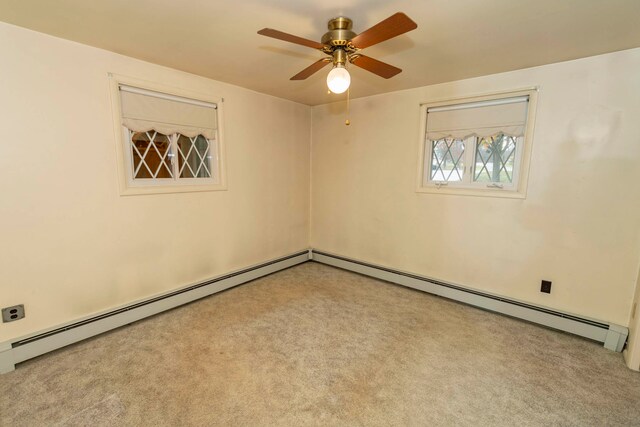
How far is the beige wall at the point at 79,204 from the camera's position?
203 centimetres

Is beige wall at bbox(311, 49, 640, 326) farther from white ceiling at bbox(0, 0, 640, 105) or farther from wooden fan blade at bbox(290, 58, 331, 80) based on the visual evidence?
wooden fan blade at bbox(290, 58, 331, 80)

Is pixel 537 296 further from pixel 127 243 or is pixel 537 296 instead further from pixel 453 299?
pixel 127 243

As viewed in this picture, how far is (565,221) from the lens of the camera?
255cm

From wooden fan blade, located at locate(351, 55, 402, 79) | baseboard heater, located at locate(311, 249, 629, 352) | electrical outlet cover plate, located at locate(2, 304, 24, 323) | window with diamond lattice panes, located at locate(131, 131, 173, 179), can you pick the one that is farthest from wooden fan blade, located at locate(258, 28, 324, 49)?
baseboard heater, located at locate(311, 249, 629, 352)

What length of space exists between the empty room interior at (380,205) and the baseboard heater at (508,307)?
19 mm

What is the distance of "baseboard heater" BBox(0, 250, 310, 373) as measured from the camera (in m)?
2.07

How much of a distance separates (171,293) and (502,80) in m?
3.78

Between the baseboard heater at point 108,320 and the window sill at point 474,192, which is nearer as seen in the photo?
the baseboard heater at point 108,320

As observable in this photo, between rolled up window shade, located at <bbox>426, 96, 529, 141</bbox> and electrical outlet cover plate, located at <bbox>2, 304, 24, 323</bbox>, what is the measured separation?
3878mm

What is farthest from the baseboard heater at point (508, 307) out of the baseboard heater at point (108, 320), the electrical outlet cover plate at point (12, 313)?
the electrical outlet cover plate at point (12, 313)

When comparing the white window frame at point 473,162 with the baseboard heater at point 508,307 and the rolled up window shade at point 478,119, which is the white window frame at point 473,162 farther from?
the baseboard heater at point 508,307

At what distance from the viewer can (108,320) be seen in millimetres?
2506

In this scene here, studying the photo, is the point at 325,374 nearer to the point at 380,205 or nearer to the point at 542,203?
the point at 380,205

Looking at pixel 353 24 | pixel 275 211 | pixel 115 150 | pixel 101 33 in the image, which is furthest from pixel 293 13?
pixel 275 211
